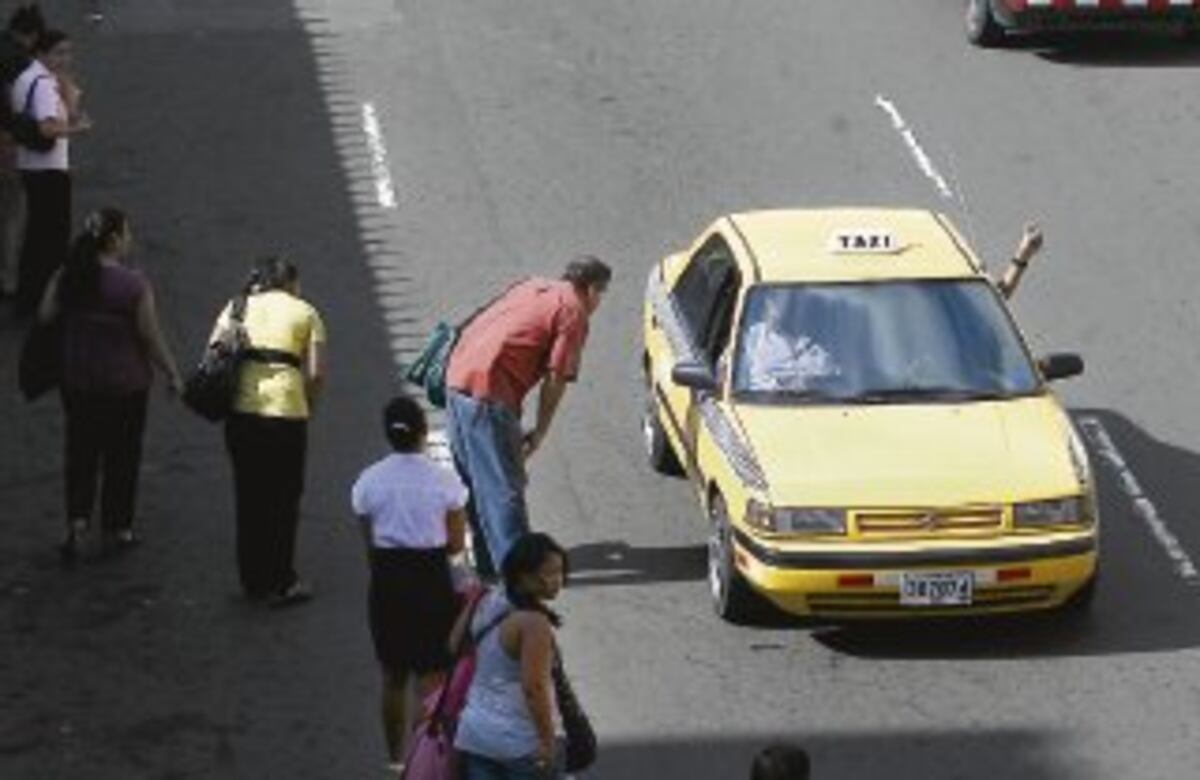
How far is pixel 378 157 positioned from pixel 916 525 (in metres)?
9.03

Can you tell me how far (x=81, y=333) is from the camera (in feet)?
51.9

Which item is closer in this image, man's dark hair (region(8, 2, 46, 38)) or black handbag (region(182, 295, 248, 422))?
black handbag (region(182, 295, 248, 422))

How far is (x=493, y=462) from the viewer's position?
15398 millimetres

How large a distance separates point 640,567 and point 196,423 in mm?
3358

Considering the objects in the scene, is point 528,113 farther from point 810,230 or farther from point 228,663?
point 228,663

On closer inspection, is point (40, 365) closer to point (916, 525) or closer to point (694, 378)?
point (694, 378)

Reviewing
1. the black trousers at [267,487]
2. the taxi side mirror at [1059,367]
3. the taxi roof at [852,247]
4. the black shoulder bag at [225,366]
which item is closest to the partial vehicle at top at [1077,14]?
the taxi roof at [852,247]

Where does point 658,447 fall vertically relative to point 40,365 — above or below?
below

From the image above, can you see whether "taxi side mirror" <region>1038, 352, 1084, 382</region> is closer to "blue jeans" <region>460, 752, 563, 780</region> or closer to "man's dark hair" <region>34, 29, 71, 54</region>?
"blue jeans" <region>460, 752, 563, 780</region>

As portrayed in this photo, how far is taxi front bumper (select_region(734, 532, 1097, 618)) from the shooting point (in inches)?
577

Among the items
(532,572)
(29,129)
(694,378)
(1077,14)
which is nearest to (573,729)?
(532,572)

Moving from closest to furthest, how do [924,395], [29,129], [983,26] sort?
1. [924,395]
2. [29,129]
3. [983,26]

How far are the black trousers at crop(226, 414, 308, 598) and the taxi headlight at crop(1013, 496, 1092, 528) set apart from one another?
352 cm

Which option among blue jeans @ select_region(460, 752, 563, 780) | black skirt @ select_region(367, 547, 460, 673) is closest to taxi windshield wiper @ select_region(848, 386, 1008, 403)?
black skirt @ select_region(367, 547, 460, 673)
